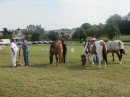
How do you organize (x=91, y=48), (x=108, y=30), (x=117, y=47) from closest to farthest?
(x=91, y=48)
(x=117, y=47)
(x=108, y=30)

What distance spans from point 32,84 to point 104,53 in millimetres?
5891

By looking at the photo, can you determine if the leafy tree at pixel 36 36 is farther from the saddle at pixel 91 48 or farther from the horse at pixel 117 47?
the saddle at pixel 91 48

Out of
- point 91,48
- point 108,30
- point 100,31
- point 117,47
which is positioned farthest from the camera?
point 100,31

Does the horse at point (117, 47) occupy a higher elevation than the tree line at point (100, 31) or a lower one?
lower

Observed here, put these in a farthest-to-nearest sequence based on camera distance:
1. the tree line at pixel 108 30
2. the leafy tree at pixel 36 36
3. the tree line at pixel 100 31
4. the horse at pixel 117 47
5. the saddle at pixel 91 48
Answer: the leafy tree at pixel 36 36, the tree line at pixel 100 31, the tree line at pixel 108 30, the horse at pixel 117 47, the saddle at pixel 91 48

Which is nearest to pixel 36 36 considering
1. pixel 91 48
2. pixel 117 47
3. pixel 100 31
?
pixel 100 31

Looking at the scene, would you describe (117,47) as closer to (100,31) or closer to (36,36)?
(100,31)

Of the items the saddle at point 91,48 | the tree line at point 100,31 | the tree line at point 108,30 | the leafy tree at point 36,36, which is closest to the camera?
the saddle at point 91,48

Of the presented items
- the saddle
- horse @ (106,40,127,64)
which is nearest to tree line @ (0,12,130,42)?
horse @ (106,40,127,64)

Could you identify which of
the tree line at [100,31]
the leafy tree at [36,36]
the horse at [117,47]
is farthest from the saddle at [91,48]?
the leafy tree at [36,36]

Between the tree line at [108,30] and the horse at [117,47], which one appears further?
the tree line at [108,30]

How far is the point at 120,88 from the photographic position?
26.9 feet

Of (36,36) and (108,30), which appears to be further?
(36,36)

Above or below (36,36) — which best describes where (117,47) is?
below
